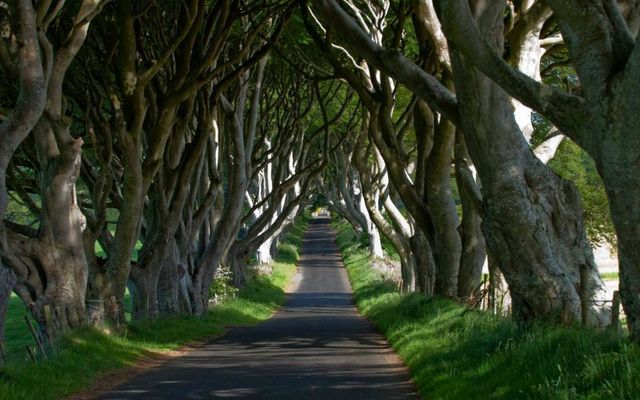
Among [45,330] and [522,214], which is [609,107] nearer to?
[522,214]


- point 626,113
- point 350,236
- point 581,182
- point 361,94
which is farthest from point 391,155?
point 350,236

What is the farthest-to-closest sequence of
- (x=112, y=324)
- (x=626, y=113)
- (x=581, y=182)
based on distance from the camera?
1. (x=581, y=182)
2. (x=112, y=324)
3. (x=626, y=113)

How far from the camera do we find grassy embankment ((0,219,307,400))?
10.4m

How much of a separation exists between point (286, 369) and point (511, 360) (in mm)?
4166

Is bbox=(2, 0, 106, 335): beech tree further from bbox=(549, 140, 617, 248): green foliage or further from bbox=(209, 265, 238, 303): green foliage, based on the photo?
bbox=(549, 140, 617, 248): green foliage

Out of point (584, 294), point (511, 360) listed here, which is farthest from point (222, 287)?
point (511, 360)

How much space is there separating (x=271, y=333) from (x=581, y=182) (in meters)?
20.5

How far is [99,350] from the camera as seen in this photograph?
13930mm

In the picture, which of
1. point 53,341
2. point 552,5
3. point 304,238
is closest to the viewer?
point 552,5

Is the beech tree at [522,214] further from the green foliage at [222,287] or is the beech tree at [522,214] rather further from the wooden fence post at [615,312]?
the green foliage at [222,287]

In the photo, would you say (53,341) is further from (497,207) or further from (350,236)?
(350,236)

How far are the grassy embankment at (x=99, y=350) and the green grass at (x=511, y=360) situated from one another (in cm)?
401

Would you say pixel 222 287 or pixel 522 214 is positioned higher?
pixel 222 287

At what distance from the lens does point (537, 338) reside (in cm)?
936
